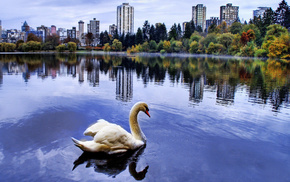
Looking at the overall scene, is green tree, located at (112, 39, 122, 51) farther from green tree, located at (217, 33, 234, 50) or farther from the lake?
the lake

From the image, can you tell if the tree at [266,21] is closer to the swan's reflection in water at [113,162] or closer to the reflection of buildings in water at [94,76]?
the reflection of buildings in water at [94,76]

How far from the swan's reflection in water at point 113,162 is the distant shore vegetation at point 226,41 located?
68.8 meters

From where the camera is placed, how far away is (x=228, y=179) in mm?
5691

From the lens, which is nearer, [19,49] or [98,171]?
[98,171]

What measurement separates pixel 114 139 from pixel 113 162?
51 centimetres

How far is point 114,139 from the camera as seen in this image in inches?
255

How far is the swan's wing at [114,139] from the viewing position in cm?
641

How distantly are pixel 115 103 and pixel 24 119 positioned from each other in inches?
154

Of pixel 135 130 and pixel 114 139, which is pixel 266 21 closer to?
pixel 135 130

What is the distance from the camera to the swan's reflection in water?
19.2 ft

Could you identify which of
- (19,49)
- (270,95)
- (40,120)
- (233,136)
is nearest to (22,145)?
(40,120)

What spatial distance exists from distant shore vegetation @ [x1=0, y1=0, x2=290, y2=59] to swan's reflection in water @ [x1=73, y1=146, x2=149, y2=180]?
68842mm

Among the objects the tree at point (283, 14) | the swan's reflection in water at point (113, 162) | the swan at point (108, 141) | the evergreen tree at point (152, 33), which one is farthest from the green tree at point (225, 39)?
the swan's reflection in water at point (113, 162)

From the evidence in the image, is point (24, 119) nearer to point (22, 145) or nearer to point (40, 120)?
point (40, 120)
